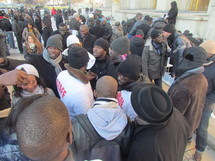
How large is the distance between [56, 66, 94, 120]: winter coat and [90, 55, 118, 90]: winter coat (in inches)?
37.9

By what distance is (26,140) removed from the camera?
30.6 inches

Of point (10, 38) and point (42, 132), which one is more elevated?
point (42, 132)

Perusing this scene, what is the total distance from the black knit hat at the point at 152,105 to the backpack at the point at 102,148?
384 mm

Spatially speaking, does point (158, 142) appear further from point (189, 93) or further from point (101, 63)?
point (101, 63)

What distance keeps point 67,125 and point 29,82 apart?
4.17 feet

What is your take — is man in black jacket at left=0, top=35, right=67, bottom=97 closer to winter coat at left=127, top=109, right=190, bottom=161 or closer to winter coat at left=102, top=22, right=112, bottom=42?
winter coat at left=127, top=109, right=190, bottom=161

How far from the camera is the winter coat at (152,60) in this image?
3496 mm

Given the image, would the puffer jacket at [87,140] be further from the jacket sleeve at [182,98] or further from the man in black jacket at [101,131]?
the jacket sleeve at [182,98]

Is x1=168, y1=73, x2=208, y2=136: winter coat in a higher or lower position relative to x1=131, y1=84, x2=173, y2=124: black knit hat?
lower

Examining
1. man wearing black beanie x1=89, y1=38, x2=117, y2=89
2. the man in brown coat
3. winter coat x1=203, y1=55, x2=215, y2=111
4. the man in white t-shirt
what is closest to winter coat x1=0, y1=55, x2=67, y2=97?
man wearing black beanie x1=89, y1=38, x2=117, y2=89

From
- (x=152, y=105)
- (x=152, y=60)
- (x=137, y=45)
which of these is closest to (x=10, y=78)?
(x=152, y=105)

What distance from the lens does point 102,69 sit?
2855 millimetres

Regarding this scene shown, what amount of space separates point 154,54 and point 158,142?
266cm

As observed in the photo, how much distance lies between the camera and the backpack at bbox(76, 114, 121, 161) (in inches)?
50.9
